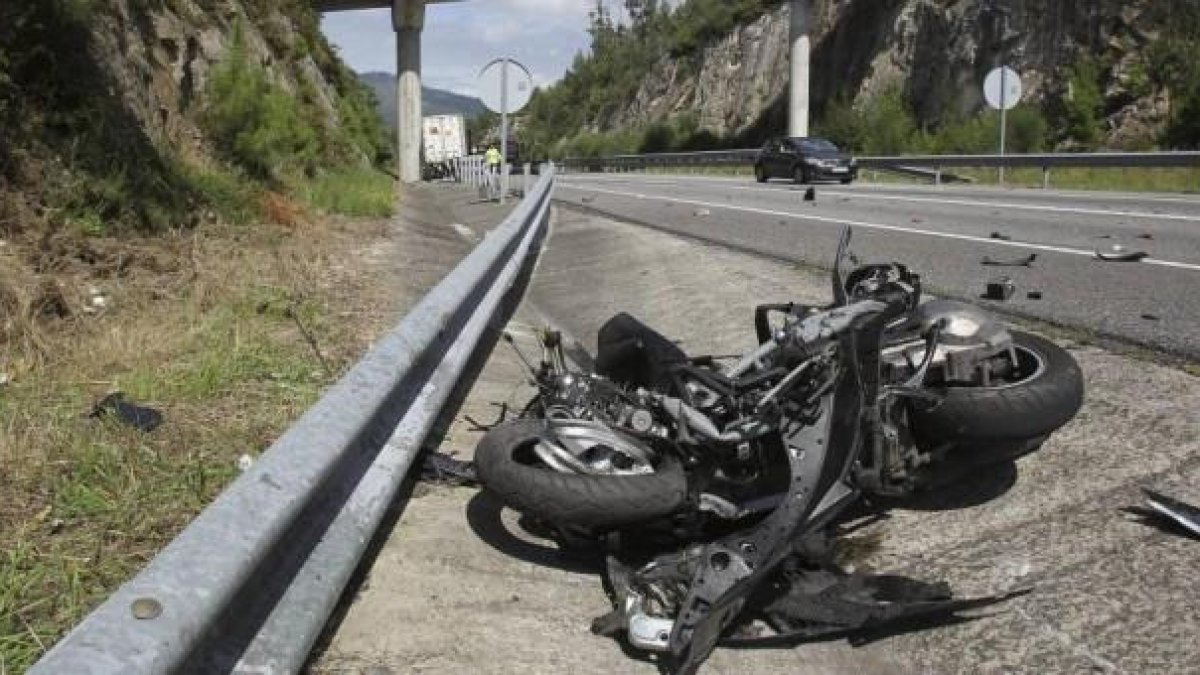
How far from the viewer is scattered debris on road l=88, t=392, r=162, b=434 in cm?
430

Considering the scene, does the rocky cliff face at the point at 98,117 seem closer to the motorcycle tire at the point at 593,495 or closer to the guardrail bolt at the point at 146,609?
the motorcycle tire at the point at 593,495

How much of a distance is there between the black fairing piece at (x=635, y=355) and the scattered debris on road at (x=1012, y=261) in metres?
5.25

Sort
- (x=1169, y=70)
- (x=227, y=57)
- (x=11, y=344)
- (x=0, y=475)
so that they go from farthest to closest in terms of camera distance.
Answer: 1. (x=1169, y=70)
2. (x=227, y=57)
3. (x=11, y=344)
4. (x=0, y=475)

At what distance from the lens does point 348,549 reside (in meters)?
3.07

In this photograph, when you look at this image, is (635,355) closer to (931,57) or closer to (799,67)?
(799,67)

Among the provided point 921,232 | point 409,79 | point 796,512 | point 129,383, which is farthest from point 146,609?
point 409,79

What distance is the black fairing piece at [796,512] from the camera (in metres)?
2.98

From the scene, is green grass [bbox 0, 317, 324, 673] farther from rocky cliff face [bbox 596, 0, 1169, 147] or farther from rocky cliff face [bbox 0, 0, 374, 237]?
rocky cliff face [bbox 596, 0, 1169, 147]

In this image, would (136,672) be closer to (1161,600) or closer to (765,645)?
(765,645)

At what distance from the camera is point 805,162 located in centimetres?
2927

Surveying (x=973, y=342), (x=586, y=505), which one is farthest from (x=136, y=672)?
(x=973, y=342)

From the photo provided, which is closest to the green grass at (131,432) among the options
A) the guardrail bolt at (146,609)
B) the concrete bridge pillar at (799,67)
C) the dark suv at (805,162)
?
the guardrail bolt at (146,609)

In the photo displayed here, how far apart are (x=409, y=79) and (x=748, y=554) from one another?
1907 inches

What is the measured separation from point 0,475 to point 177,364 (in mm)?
1564
